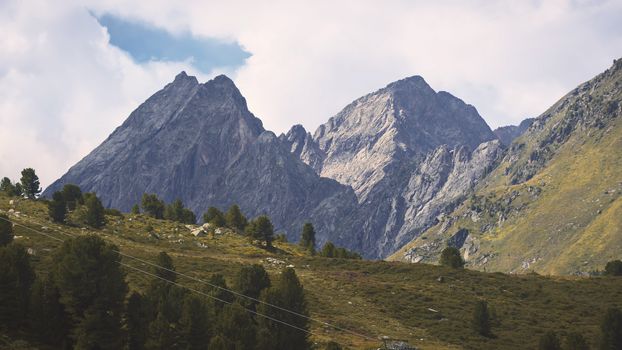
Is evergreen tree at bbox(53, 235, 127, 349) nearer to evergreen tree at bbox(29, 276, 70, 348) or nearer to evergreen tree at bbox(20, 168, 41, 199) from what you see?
evergreen tree at bbox(29, 276, 70, 348)

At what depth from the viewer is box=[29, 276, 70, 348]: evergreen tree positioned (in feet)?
177

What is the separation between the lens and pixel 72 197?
133m

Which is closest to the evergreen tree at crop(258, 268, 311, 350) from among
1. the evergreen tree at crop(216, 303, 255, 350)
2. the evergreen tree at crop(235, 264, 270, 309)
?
the evergreen tree at crop(216, 303, 255, 350)

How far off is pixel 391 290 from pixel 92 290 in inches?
2385

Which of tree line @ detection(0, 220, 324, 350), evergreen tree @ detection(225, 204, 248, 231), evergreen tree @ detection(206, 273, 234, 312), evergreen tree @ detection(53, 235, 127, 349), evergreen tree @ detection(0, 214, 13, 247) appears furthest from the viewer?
evergreen tree @ detection(225, 204, 248, 231)

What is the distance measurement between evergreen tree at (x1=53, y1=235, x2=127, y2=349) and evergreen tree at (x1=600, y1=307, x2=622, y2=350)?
5874cm

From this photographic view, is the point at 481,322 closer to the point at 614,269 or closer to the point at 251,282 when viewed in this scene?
the point at 251,282

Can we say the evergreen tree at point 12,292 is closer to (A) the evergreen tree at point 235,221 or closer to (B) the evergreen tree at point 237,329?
(B) the evergreen tree at point 237,329

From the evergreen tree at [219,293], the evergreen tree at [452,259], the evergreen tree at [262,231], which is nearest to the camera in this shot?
the evergreen tree at [219,293]

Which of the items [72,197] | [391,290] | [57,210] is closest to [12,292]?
[57,210]

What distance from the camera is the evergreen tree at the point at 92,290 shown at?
53.6 meters

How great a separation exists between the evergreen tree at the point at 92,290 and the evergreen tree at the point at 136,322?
1085mm

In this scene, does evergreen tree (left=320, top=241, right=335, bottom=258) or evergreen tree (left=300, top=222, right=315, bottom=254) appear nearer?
evergreen tree (left=320, top=241, right=335, bottom=258)

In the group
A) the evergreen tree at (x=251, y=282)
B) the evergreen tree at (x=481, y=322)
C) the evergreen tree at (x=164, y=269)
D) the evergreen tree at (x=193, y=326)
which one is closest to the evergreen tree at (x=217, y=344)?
the evergreen tree at (x=193, y=326)
